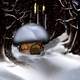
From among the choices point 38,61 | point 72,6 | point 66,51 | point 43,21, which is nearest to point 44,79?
point 38,61

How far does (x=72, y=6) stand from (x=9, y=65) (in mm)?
462

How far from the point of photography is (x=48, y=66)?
1501 millimetres

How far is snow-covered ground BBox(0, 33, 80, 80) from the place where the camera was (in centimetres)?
148

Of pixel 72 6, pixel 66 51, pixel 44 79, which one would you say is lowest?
pixel 44 79

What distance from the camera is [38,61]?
1508 mm

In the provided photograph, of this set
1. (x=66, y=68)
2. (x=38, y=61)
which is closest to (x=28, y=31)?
(x=38, y=61)

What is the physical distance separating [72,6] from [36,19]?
210mm

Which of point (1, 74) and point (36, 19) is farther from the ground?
point (36, 19)

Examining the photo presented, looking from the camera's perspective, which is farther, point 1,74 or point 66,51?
point 66,51

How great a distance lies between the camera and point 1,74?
145 cm

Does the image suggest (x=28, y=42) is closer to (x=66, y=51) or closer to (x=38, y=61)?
(x=38, y=61)

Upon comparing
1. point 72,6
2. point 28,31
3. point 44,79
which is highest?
point 72,6

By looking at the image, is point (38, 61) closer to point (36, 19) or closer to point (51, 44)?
point (51, 44)

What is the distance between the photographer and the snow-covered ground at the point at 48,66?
4.84ft
